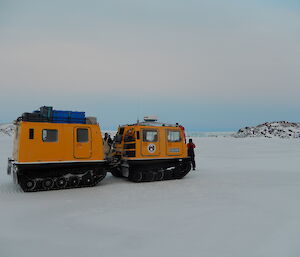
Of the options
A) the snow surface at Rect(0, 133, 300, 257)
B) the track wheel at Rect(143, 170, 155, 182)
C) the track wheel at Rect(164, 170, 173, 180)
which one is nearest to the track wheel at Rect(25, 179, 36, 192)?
the snow surface at Rect(0, 133, 300, 257)

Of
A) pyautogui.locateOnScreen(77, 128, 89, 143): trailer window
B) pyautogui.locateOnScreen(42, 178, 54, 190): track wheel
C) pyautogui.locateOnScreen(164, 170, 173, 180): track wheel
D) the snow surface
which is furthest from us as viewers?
pyautogui.locateOnScreen(164, 170, 173, 180): track wheel

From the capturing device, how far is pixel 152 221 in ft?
20.3

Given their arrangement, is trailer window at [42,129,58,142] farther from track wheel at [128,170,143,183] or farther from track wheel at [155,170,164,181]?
track wheel at [155,170,164,181]

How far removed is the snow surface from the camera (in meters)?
4.81

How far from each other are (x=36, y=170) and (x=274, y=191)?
310 inches

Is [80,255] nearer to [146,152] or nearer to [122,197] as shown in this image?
[122,197]

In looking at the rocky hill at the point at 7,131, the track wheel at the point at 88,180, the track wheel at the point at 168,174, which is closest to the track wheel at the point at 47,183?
the track wheel at the point at 88,180

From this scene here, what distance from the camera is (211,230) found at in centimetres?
564

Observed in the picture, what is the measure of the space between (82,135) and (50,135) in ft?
3.57

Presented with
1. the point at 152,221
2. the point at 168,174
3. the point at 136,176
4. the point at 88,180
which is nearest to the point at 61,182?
the point at 88,180

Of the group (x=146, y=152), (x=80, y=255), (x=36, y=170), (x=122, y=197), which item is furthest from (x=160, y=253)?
(x=146, y=152)

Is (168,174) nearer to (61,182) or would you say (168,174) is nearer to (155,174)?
(155,174)

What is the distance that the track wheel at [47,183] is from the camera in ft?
30.8

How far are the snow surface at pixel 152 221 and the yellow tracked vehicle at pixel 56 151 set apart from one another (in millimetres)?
462
